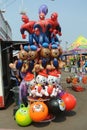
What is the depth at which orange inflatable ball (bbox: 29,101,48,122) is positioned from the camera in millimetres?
7889

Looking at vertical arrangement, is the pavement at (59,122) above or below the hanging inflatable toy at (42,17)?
below

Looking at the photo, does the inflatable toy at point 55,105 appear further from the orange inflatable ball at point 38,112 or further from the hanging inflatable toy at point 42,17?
the hanging inflatable toy at point 42,17

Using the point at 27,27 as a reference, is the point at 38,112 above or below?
below

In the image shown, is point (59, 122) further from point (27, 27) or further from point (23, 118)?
point (27, 27)

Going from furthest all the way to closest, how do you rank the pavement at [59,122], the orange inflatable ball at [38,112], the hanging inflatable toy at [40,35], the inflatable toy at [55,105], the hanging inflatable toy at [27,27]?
the hanging inflatable toy at [27,27], the hanging inflatable toy at [40,35], the inflatable toy at [55,105], the pavement at [59,122], the orange inflatable ball at [38,112]

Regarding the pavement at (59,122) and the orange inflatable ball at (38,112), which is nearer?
the orange inflatable ball at (38,112)

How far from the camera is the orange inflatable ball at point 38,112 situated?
7.89 metres

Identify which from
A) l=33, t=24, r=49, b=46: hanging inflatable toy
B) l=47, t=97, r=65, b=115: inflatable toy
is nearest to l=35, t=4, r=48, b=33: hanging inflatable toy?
l=33, t=24, r=49, b=46: hanging inflatable toy

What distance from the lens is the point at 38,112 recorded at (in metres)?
7.89

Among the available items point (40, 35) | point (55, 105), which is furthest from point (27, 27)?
point (55, 105)

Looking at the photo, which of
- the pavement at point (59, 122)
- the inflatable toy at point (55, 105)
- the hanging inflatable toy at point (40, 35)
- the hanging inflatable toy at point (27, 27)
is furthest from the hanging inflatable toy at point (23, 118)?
the hanging inflatable toy at point (27, 27)

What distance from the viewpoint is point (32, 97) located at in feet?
28.6

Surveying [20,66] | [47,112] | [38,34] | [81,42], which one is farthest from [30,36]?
[81,42]

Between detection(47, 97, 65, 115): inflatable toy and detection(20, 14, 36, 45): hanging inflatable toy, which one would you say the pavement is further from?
detection(20, 14, 36, 45): hanging inflatable toy
